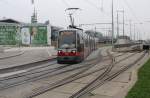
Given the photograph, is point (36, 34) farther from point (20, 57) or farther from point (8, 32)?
point (20, 57)

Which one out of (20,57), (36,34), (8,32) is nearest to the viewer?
(20,57)

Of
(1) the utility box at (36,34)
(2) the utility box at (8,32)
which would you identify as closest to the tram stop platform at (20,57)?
(2) the utility box at (8,32)

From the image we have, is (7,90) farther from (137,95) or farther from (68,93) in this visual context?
(137,95)

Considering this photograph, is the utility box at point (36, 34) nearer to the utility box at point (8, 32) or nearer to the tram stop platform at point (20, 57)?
the utility box at point (8, 32)

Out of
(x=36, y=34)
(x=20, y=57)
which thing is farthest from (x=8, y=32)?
(x=20, y=57)

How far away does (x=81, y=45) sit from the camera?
26.0 metres

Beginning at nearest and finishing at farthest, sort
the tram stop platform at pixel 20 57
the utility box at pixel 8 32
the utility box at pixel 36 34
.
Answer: the tram stop platform at pixel 20 57, the utility box at pixel 8 32, the utility box at pixel 36 34

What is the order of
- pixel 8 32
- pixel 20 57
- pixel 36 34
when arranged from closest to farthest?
pixel 20 57 → pixel 8 32 → pixel 36 34

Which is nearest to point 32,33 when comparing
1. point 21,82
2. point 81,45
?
point 81,45

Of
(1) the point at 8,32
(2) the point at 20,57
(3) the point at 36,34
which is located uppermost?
(1) the point at 8,32

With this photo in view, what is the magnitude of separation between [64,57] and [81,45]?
1.91 m

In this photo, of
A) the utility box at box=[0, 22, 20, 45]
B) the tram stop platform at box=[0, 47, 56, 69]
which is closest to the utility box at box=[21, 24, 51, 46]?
the utility box at box=[0, 22, 20, 45]

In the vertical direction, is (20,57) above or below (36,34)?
below

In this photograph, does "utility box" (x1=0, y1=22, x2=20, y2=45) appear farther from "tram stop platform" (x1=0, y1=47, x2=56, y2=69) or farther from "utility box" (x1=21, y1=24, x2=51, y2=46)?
"tram stop platform" (x1=0, y1=47, x2=56, y2=69)
